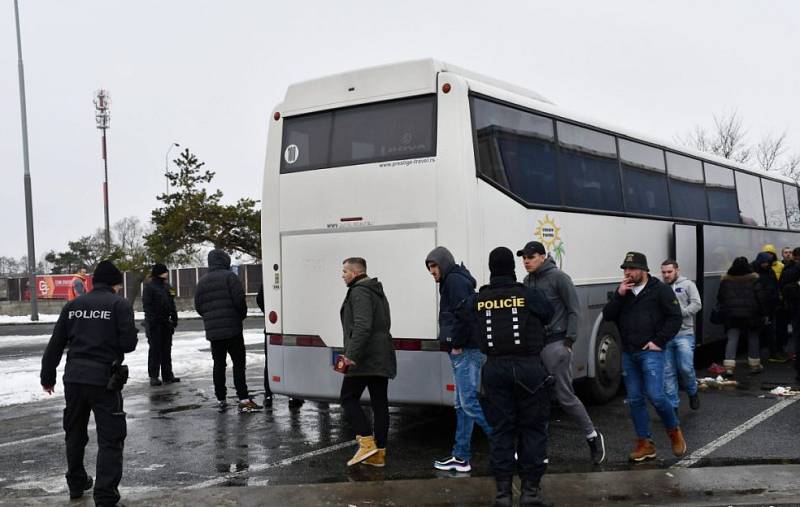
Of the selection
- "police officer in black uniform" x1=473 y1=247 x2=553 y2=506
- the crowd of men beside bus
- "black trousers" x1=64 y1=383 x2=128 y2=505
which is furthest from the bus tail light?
"police officer in black uniform" x1=473 y1=247 x2=553 y2=506

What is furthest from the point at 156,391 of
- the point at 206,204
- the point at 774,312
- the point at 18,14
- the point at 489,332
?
the point at 18,14

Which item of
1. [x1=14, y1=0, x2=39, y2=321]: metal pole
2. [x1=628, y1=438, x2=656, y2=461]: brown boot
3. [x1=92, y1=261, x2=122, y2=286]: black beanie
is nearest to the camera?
[x1=92, y1=261, x2=122, y2=286]: black beanie

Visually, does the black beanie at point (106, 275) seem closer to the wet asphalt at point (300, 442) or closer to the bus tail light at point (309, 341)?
the wet asphalt at point (300, 442)

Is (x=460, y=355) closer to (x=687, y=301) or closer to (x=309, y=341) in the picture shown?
(x=309, y=341)

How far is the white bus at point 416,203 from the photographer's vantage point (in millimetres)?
7448

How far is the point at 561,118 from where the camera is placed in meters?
9.32

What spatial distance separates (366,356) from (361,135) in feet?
7.85

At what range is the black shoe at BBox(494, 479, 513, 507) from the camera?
5.36 m

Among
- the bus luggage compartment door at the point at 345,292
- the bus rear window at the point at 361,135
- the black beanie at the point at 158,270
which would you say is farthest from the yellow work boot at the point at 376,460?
the black beanie at the point at 158,270

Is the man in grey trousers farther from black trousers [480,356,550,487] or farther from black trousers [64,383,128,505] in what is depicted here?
black trousers [64,383,128,505]

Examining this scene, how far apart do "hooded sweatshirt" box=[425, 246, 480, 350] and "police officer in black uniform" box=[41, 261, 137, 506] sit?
7.91ft

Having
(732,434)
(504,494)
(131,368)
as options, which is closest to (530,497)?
(504,494)

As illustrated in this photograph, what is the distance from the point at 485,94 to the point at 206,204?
2694cm

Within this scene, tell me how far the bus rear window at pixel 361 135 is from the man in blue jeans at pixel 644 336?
7.22 feet
